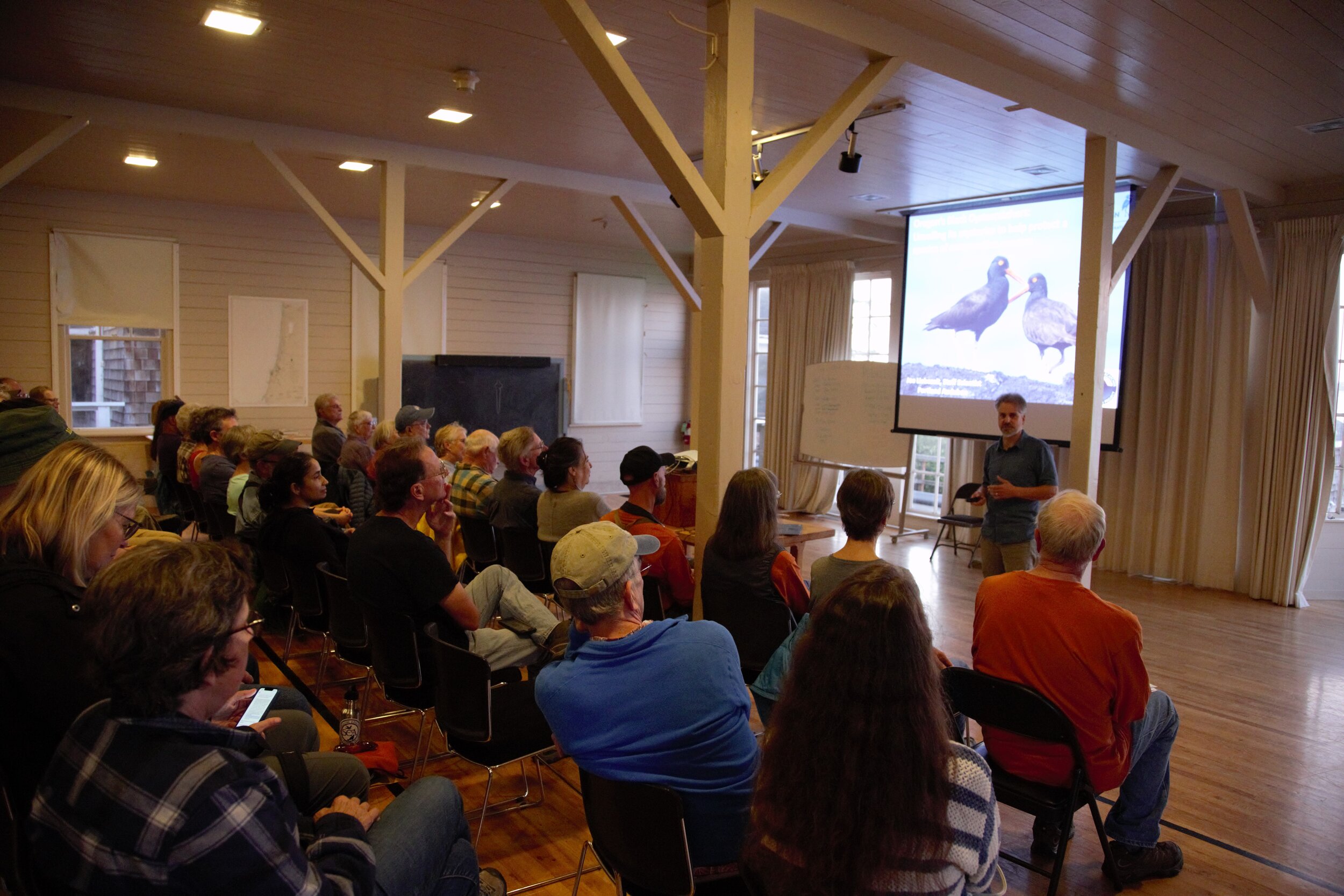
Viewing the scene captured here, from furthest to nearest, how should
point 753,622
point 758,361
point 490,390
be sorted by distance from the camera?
point 758,361 < point 490,390 < point 753,622

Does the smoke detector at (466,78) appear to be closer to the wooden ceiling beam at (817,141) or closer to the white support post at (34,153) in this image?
the wooden ceiling beam at (817,141)

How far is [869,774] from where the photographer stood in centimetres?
133

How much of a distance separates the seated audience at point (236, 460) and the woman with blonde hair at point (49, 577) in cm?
252

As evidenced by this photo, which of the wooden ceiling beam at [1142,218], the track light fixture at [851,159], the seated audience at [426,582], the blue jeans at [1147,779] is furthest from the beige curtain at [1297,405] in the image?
the seated audience at [426,582]

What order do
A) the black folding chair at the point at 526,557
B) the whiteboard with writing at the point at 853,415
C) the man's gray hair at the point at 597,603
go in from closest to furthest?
the man's gray hair at the point at 597,603 < the black folding chair at the point at 526,557 < the whiteboard with writing at the point at 853,415

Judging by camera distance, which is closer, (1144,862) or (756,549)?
(1144,862)

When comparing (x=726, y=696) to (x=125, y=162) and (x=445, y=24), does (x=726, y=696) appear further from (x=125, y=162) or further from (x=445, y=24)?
(x=125, y=162)

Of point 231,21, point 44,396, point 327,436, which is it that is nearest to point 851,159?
point 231,21

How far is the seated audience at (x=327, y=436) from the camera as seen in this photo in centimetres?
613

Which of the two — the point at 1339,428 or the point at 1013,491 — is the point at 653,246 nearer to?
the point at 1013,491

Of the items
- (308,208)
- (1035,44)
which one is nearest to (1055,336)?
(1035,44)

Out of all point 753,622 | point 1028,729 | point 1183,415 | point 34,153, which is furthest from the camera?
point 1183,415

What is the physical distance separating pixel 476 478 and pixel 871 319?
21.0 feet

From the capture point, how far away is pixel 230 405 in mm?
9070
